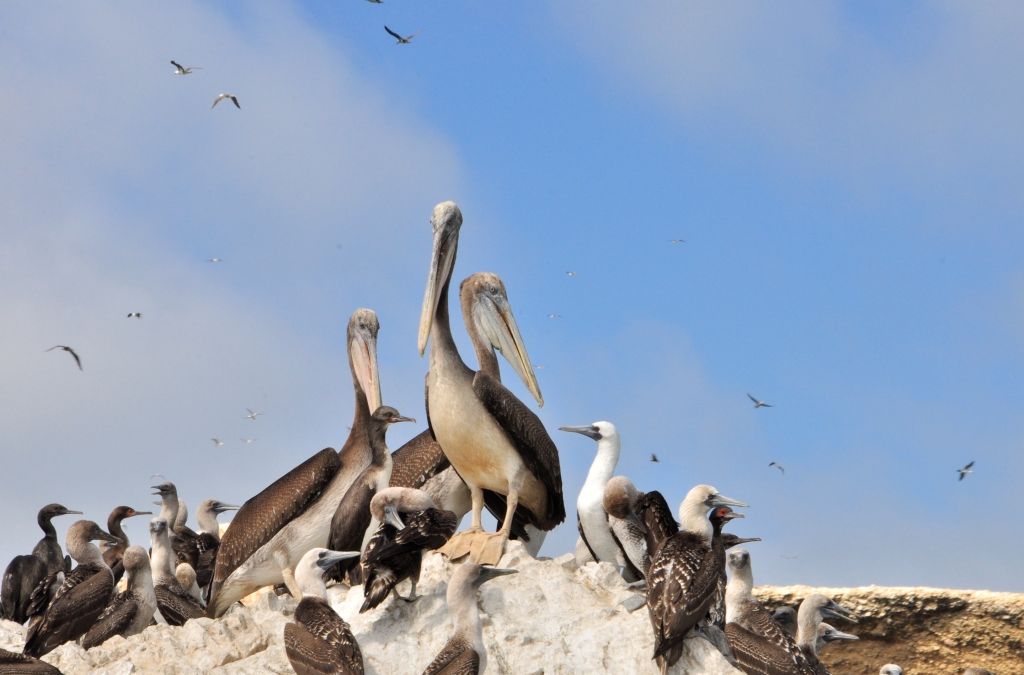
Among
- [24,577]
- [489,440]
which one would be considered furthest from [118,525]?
[489,440]

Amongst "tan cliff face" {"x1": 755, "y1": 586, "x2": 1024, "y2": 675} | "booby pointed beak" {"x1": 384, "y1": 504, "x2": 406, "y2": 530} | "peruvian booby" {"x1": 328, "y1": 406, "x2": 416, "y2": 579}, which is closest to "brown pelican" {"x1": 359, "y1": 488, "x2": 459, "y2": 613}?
"booby pointed beak" {"x1": 384, "y1": 504, "x2": 406, "y2": 530}

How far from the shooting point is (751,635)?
1002 cm

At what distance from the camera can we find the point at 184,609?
39.2 ft

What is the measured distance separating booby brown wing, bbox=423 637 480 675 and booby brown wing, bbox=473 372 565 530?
218 centimetres

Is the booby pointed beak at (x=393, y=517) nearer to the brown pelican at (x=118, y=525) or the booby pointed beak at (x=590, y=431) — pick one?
the booby pointed beak at (x=590, y=431)

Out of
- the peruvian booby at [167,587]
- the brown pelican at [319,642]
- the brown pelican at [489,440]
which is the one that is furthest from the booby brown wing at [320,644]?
the peruvian booby at [167,587]

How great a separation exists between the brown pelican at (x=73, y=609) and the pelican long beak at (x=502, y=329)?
339cm

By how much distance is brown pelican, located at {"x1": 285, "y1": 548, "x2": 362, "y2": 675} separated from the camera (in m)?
8.62

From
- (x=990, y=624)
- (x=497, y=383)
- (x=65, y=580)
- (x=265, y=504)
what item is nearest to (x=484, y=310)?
(x=497, y=383)

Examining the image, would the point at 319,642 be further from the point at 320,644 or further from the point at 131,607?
the point at 131,607

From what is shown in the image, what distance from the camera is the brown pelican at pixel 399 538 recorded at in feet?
30.3

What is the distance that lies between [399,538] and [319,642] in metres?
0.85

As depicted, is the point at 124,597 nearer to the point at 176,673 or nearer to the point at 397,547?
the point at 176,673

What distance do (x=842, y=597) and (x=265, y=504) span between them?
5.44m
